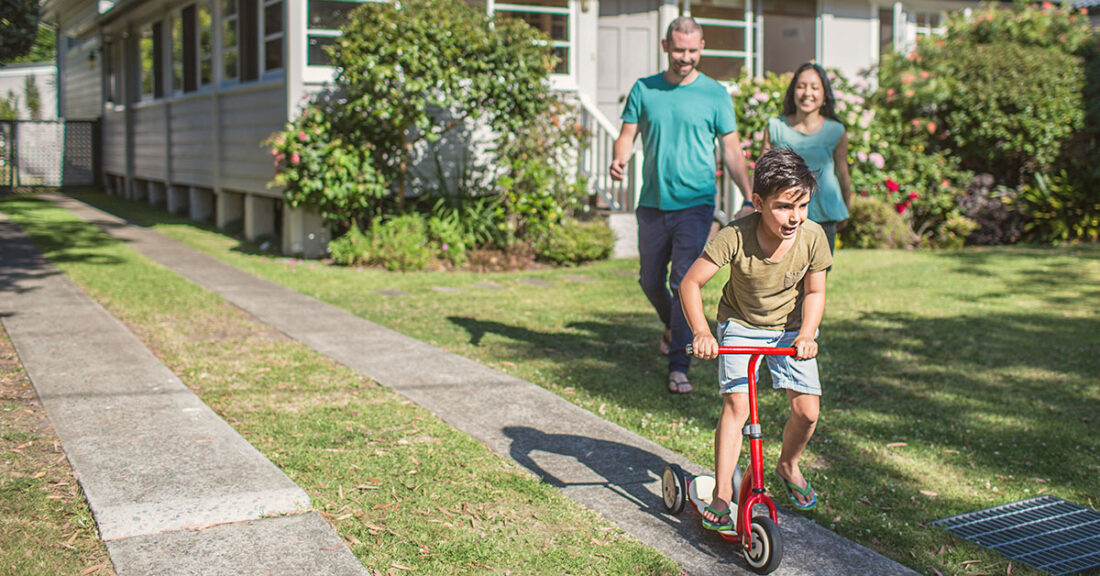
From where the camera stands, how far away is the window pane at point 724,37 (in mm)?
16109

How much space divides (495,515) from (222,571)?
96cm

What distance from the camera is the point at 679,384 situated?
213 inches

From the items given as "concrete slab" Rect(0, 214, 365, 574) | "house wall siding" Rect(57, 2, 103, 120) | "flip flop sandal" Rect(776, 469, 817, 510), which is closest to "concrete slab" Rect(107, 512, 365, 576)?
"concrete slab" Rect(0, 214, 365, 574)

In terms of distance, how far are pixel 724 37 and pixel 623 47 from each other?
2377mm

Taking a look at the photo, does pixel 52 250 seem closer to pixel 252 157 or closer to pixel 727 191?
pixel 252 157

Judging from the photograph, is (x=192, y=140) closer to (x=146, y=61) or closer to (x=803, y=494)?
(x=146, y=61)

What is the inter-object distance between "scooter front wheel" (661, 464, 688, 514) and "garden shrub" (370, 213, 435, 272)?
696cm

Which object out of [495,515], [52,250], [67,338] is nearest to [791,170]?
[495,515]

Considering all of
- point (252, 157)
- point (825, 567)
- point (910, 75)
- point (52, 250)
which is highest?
point (910, 75)

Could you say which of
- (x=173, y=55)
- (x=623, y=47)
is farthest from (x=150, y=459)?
(x=173, y=55)

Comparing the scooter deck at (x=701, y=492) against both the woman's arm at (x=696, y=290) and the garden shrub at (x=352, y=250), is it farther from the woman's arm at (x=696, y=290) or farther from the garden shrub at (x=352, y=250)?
the garden shrub at (x=352, y=250)

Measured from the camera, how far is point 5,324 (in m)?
6.69

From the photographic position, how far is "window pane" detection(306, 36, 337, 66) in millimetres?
11273

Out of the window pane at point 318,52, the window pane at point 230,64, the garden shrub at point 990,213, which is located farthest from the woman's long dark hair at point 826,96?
the window pane at point 230,64
